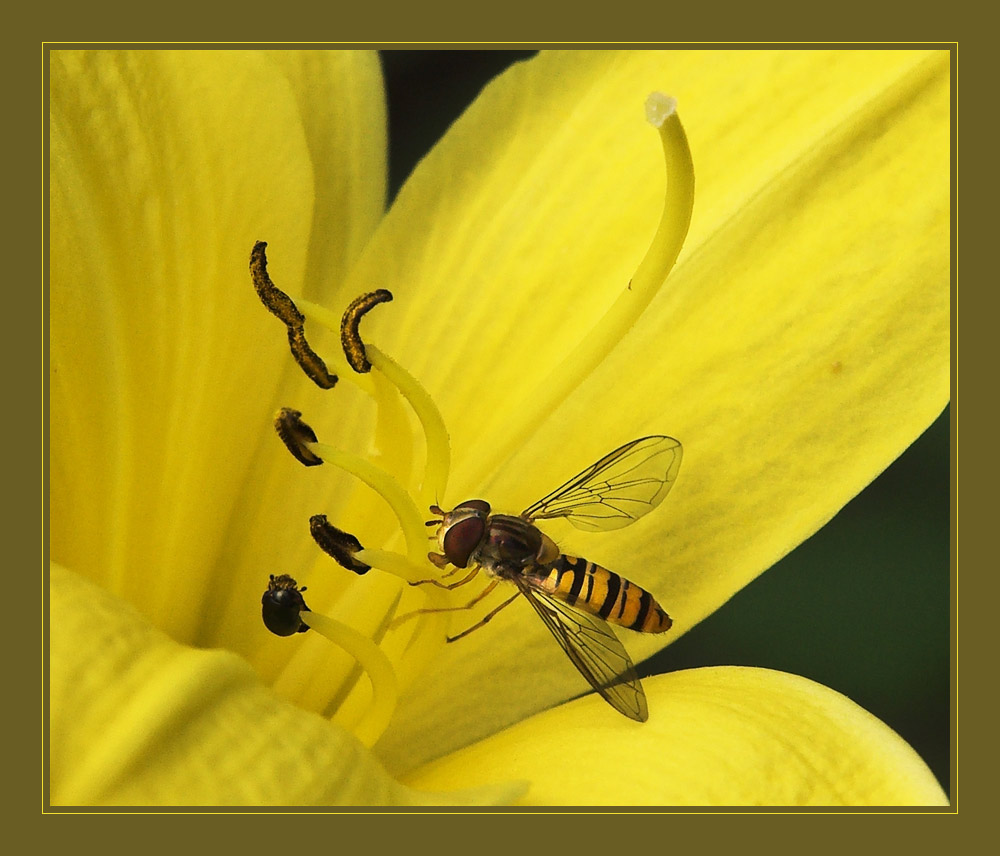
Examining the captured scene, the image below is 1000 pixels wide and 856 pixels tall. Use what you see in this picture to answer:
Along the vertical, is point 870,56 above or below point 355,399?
above

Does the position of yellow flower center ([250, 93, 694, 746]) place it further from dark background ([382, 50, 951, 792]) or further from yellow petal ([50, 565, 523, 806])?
dark background ([382, 50, 951, 792])

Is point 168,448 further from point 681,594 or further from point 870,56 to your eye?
point 870,56

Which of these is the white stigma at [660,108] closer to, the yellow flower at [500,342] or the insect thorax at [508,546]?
the yellow flower at [500,342]

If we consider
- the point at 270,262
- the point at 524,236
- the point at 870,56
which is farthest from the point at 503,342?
the point at 870,56

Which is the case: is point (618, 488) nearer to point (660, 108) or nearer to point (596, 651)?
point (596, 651)

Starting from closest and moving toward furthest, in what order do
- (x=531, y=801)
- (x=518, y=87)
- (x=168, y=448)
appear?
(x=531, y=801), (x=168, y=448), (x=518, y=87)

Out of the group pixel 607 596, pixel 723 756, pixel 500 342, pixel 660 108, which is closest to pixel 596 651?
pixel 607 596
